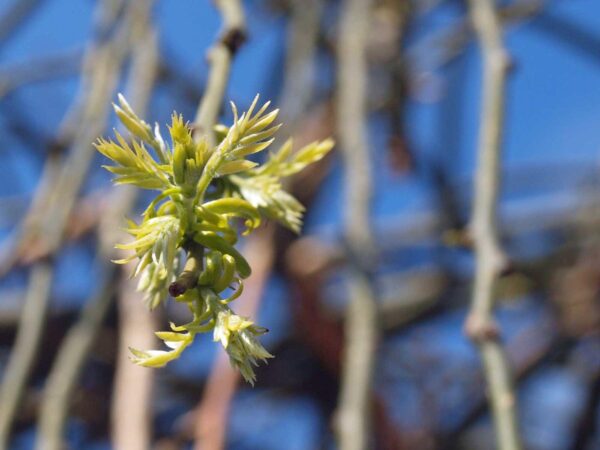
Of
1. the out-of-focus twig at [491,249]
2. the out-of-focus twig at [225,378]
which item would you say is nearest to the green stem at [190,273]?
the out-of-focus twig at [491,249]

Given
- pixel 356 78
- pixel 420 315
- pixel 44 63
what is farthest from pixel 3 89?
pixel 420 315

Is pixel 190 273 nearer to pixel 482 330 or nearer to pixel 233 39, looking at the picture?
pixel 233 39

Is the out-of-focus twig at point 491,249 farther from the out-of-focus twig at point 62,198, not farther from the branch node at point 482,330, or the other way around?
the out-of-focus twig at point 62,198

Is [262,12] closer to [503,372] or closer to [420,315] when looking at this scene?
[420,315]

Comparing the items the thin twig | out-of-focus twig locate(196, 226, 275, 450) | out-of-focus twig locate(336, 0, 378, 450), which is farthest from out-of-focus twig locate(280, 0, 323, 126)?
the thin twig

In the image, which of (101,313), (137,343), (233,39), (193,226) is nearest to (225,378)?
(137,343)

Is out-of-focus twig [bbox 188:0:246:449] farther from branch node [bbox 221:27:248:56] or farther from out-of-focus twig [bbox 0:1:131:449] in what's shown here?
out-of-focus twig [bbox 0:1:131:449]

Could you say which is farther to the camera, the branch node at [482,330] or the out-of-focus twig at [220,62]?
the branch node at [482,330]
